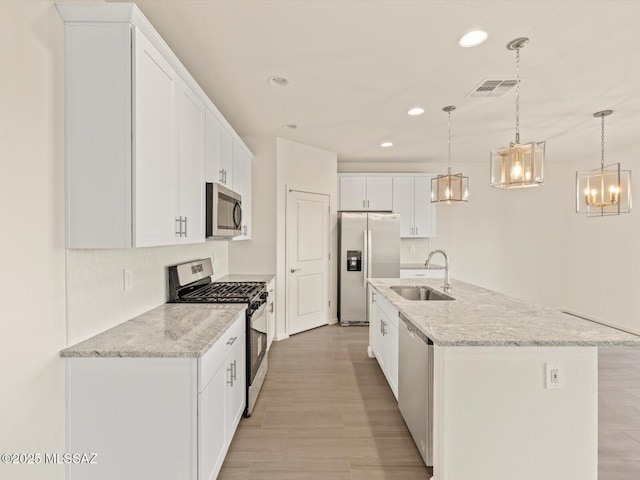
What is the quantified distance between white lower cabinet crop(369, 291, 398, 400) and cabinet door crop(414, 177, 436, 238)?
254 cm

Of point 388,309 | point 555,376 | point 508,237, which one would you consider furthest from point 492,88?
point 508,237

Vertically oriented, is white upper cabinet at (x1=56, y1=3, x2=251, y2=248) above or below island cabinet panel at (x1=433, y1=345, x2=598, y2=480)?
above

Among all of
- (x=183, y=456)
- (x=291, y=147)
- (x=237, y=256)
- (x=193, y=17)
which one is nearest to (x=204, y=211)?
(x=193, y=17)

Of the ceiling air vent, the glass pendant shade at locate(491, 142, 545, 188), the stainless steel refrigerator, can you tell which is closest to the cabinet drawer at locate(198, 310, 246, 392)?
the glass pendant shade at locate(491, 142, 545, 188)

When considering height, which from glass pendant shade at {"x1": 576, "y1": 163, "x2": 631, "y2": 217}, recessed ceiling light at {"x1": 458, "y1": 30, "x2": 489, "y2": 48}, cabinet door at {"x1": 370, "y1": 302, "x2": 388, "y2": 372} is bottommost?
cabinet door at {"x1": 370, "y1": 302, "x2": 388, "y2": 372}

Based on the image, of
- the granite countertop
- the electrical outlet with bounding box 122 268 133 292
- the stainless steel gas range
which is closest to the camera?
the electrical outlet with bounding box 122 268 133 292

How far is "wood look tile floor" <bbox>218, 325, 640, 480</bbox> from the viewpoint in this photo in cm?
207

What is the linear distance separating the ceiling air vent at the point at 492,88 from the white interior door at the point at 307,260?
2592mm

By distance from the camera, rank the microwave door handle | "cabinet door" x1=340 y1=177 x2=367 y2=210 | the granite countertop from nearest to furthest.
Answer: the microwave door handle
the granite countertop
"cabinet door" x1=340 y1=177 x2=367 y2=210

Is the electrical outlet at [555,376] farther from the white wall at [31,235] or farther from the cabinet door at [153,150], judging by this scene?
the white wall at [31,235]

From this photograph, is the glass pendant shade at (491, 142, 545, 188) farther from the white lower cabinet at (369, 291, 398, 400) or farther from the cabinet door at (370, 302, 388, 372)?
the cabinet door at (370, 302, 388, 372)

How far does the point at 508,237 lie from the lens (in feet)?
20.1

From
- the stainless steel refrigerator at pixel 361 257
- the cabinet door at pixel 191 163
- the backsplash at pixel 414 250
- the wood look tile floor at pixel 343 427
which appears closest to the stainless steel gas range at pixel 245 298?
the wood look tile floor at pixel 343 427

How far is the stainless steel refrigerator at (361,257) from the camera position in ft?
17.5
